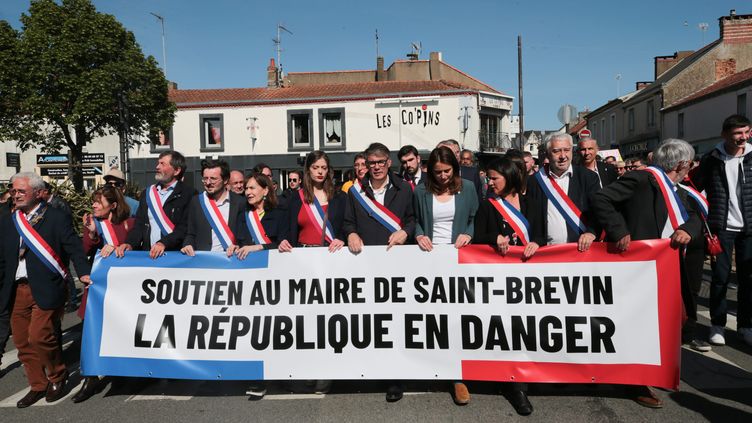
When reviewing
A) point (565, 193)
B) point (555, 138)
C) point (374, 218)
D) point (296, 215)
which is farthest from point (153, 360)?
point (555, 138)

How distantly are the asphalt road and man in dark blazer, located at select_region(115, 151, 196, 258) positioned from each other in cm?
119

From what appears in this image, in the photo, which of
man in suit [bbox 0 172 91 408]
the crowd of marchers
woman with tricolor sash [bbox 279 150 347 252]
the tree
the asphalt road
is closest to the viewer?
the asphalt road

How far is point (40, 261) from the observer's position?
175 inches

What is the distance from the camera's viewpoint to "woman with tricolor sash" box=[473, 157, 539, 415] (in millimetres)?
4277

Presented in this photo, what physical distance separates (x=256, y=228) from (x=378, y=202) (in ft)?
3.62

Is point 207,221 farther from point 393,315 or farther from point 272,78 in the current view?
point 272,78

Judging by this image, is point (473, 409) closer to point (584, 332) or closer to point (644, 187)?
point (584, 332)

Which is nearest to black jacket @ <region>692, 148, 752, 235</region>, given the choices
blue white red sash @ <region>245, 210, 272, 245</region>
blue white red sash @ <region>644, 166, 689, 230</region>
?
blue white red sash @ <region>644, 166, 689, 230</region>

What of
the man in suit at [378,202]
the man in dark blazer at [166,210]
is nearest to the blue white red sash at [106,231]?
the man in dark blazer at [166,210]

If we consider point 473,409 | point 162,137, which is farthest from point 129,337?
point 162,137

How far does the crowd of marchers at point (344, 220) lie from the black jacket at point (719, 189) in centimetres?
51

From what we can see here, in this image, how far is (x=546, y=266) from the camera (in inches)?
161

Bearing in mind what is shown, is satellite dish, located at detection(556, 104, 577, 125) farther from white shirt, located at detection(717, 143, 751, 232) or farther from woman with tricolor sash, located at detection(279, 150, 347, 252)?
woman with tricolor sash, located at detection(279, 150, 347, 252)

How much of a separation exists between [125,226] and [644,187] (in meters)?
4.34
